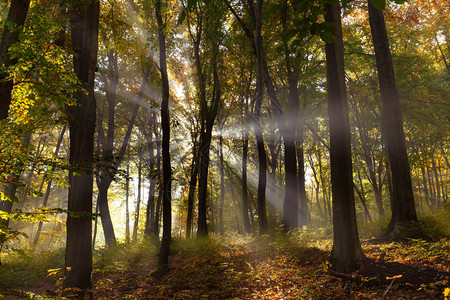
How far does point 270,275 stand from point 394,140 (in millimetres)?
5507

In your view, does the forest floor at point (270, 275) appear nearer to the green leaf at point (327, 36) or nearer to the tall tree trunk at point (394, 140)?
the tall tree trunk at point (394, 140)

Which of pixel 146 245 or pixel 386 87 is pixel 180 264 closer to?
pixel 146 245

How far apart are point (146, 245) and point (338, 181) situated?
375 inches

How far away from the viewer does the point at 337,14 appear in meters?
5.86

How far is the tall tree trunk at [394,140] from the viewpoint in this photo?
7.39 metres

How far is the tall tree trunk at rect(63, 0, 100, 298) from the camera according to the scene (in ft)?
19.7

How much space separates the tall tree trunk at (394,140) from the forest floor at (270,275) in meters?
1.03

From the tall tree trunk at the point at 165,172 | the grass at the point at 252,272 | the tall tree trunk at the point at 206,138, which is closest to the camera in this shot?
the grass at the point at 252,272

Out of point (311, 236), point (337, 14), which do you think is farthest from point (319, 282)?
point (337, 14)

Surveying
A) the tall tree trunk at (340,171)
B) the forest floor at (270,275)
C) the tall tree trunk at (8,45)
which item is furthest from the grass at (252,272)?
the tall tree trunk at (8,45)

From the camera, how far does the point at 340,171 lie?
5.76 meters

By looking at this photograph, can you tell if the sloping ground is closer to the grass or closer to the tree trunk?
the grass

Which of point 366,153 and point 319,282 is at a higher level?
point 366,153

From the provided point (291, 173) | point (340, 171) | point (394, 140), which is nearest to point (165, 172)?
point (340, 171)
